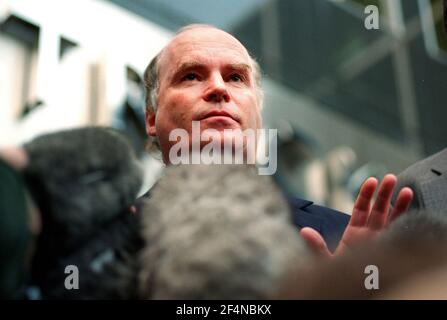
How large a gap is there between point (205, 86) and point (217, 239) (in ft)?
1.05

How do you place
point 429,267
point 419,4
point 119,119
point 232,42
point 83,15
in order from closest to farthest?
1. point 429,267
2. point 232,42
3. point 83,15
4. point 119,119
5. point 419,4

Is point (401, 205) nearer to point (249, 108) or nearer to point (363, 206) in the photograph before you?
point (363, 206)

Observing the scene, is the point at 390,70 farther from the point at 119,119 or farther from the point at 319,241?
the point at 319,241

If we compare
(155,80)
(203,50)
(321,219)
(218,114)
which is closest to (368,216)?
(321,219)

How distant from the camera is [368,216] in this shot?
56 cm

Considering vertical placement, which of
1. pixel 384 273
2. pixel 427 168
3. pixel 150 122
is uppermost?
pixel 150 122

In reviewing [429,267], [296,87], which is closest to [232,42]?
[429,267]

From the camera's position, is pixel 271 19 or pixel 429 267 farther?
pixel 271 19

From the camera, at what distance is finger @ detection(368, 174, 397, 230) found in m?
0.55

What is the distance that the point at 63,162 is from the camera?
0.47 metres

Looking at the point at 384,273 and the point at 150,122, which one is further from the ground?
the point at 150,122

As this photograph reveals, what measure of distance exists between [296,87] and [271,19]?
405 millimetres

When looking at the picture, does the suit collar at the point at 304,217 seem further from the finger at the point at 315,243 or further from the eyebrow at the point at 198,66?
the eyebrow at the point at 198,66

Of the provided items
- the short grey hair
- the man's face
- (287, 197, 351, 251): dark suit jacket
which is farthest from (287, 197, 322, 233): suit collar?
the short grey hair
